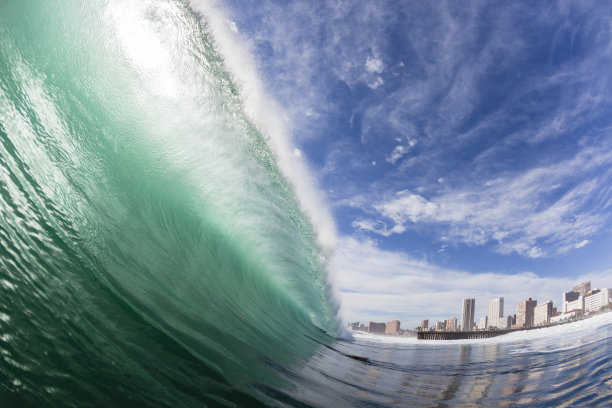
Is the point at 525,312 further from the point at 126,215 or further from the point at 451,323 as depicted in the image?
the point at 126,215

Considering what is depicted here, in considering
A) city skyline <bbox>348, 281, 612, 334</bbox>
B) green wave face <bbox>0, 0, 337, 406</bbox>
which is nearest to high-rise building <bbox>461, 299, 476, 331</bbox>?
city skyline <bbox>348, 281, 612, 334</bbox>

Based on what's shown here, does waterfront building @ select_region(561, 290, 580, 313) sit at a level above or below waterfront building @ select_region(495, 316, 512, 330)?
above

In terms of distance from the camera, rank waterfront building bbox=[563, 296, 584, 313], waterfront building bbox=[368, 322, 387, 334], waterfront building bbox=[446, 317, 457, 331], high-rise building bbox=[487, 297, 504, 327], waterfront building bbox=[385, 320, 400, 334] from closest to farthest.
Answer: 1. waterfront building bbox=[563, 296, 584, 313]
2. waterfront building bbox=[385, 320, 400, 334]
3. waterfront building bbox=[446, 317, 457, 331]
4. waterfront building bbox=[368, 322, 387, 334]
5. high-rise building bbox=[487, 297, 504, 327]

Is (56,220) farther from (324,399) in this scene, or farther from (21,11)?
(21,11)

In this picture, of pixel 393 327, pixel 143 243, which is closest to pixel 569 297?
pixel 393 327

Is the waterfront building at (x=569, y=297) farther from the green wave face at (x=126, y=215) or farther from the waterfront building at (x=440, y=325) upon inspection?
the green wave face at (x=126, y=215)

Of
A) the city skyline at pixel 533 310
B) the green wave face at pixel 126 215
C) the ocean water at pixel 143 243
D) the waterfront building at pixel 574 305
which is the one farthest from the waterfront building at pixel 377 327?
the ocean water at pixel 143 243

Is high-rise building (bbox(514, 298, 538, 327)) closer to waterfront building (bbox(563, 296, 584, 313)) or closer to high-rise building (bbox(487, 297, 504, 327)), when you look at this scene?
waterfront building (bbox(563, 296, 584, 313))

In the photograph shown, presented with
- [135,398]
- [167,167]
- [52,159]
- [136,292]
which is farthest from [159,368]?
[167,167]

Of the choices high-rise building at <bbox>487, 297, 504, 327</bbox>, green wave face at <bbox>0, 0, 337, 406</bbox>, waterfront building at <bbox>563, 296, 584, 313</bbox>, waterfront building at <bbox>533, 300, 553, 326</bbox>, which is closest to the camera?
green wave face at <bbox>0, 0, 337, 406</bbox>
